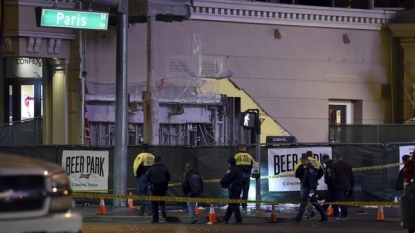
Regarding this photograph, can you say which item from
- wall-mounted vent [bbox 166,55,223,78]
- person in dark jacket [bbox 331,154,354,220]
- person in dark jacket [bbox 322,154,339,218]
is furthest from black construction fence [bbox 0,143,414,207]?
wall-mounted vent [bbox 166,55,223,78]

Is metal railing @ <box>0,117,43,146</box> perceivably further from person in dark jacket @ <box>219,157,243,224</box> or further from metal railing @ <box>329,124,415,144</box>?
metal railing @ <box>329,124,415,144</box>

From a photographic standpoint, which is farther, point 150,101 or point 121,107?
point 150,101

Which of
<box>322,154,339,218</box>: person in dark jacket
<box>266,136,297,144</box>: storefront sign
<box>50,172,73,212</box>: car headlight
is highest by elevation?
<box>50,172,73,212</box>: car headlight

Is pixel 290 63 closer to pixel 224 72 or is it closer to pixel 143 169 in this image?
pixel 224 72

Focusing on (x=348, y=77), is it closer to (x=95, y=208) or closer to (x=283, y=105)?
(x=283, y=105)

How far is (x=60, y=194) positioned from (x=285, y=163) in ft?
59.5

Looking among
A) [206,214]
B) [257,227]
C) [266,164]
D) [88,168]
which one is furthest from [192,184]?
[88,168]

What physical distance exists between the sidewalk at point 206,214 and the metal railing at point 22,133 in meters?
3.98

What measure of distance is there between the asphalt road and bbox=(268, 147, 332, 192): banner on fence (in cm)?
343

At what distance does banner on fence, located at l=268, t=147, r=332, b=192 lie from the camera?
83.5 ft

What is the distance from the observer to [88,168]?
26469 millimetres

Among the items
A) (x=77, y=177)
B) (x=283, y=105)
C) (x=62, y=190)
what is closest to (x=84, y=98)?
(x=77, y=177)

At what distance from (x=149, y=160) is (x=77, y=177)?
11.8ft

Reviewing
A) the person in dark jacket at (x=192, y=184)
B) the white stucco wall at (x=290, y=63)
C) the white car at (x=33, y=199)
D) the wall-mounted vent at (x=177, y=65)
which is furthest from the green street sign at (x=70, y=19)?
the white car at (x=33, y=199)
